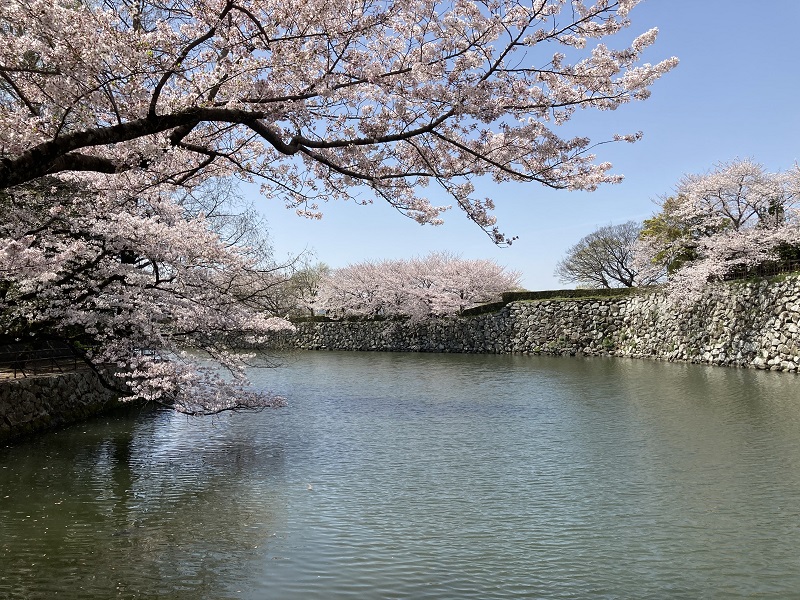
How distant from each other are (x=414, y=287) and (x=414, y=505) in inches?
1157

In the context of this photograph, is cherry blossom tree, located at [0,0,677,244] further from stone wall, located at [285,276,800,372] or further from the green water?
stone wall, located at [285,276,800,372]

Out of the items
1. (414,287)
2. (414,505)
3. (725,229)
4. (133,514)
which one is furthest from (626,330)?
(133,514)

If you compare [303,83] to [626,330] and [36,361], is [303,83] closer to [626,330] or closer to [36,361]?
[36,361]

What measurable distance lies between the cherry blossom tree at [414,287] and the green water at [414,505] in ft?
72.6

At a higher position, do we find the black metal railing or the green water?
the black metal railing

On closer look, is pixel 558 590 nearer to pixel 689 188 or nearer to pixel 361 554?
pixel 361 554

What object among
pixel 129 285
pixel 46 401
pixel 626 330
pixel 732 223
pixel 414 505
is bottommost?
pixel 414 505

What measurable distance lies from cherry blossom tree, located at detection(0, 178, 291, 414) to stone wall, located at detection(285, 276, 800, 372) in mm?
15910

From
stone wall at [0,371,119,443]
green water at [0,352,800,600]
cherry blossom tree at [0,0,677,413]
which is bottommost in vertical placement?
green water at [0,352,800,600]

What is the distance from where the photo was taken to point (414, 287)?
3544 centimetres

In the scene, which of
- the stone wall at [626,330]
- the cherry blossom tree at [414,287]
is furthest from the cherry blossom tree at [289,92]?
the cherry blossom tree at [414,287]

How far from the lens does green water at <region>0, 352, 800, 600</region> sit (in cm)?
454

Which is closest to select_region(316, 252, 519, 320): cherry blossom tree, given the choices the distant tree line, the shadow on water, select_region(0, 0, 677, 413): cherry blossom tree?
the distant tree line

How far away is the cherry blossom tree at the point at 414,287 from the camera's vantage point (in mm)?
34188
